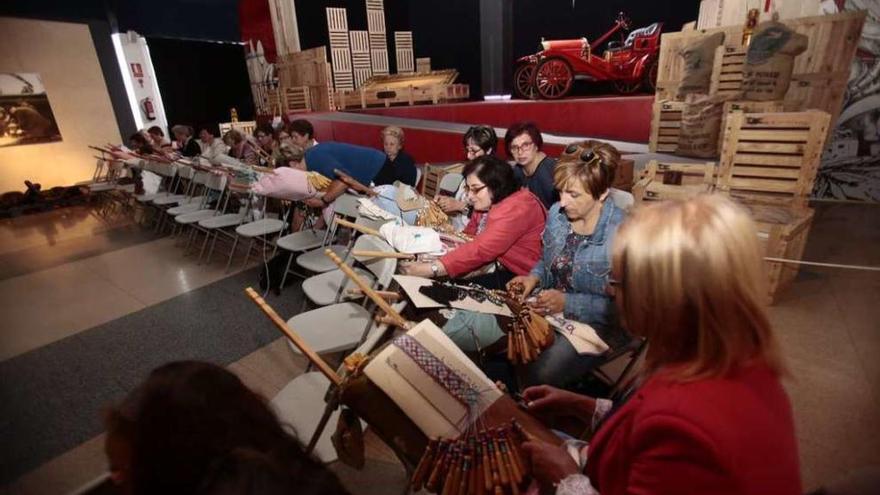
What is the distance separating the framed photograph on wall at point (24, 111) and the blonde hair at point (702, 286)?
12192 mm

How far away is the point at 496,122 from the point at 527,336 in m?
5.61

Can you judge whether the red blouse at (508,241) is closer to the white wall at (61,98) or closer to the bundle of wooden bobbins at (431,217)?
the bundle of wooden bobbins at (431,217)

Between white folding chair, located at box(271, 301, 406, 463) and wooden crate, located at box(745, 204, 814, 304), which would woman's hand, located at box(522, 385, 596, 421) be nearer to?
white folding chair, located at box(271, 301, 406, 463)

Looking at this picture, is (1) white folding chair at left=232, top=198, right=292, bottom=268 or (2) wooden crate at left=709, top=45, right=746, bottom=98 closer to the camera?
(1) white folding chair at left=232, top=198, right=292, bottom=268

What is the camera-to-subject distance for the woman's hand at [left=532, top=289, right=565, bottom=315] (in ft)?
6.43

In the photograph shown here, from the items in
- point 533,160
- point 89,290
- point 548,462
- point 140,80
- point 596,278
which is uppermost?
point 140,80

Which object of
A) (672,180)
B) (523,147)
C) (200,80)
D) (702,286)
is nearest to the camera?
(702,286)

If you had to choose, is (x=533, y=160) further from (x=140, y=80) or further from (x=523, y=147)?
(x=140, y=80)

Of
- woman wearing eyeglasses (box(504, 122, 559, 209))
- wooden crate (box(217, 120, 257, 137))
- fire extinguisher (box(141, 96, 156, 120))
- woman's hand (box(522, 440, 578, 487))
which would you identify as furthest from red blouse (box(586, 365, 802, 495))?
fire extinguisher (box(141, 96, 156, 120))

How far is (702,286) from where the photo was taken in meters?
0.82

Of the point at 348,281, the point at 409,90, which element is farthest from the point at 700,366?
the point at 409,90

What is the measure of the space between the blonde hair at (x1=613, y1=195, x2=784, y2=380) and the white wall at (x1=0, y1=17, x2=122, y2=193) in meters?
12.3

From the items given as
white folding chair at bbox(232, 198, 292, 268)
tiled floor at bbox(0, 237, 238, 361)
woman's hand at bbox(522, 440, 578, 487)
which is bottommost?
tiled floor at bbox(0, 237, 238, 361)

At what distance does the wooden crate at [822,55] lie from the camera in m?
4.20
